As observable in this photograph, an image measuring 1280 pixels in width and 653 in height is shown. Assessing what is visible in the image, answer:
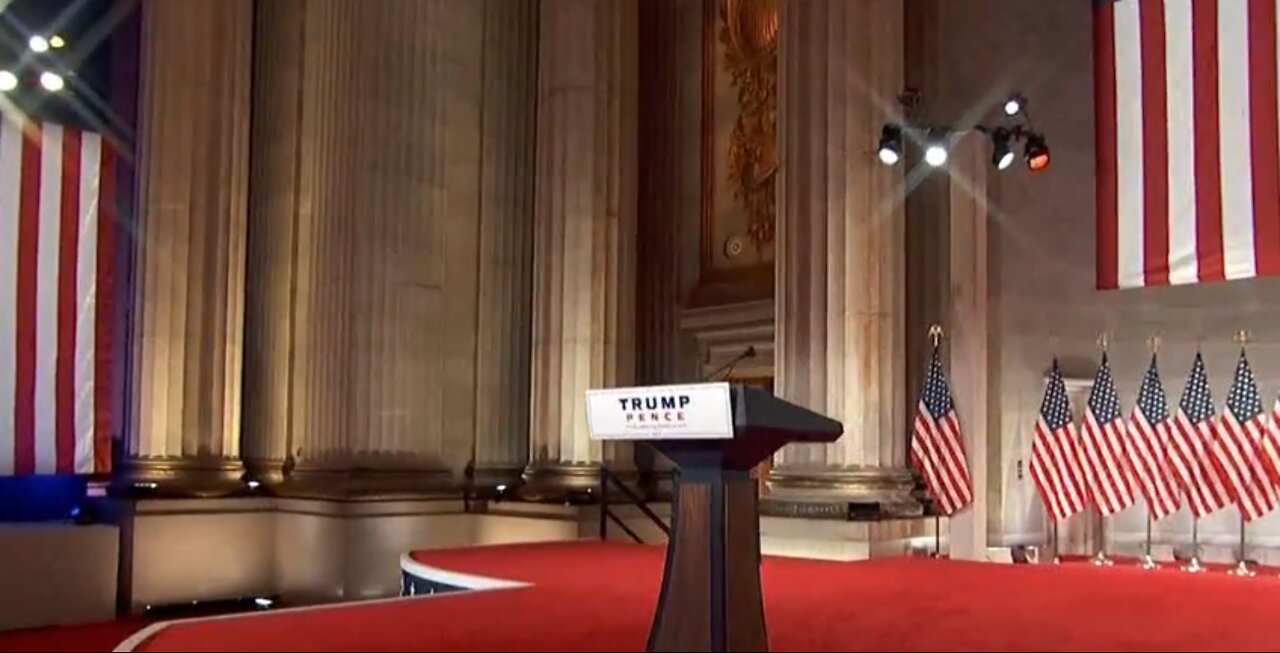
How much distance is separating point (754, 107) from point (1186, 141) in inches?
156

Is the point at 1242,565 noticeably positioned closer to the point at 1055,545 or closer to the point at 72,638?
the point at 1055,545

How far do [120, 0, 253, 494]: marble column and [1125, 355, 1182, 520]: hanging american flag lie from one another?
293 inches

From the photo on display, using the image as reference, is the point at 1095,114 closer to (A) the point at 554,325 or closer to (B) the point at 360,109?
(A) the point at 554,325

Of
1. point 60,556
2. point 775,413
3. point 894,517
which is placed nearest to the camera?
point 775,413

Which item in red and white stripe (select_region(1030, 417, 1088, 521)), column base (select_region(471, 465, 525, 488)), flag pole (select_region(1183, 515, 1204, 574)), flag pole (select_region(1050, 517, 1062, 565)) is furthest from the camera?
column base (select_region(471, 465, 525, 488))

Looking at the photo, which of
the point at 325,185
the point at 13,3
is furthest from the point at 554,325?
the point at 13,3

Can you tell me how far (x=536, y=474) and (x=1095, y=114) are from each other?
5.69 meters

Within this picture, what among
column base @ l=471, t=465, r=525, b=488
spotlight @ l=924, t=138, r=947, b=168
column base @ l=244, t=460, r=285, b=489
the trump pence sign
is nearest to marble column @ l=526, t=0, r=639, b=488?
column base @ l=471, t=465, r=525, b=488

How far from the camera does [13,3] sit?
1229 cm

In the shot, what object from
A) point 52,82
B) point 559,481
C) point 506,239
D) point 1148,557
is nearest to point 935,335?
point 1148,557

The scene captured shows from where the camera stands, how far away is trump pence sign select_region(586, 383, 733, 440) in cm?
490

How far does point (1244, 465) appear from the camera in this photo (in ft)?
33.0

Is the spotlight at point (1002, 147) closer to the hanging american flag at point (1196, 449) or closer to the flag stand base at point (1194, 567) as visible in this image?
the hanging american flag at point (1196, 449)

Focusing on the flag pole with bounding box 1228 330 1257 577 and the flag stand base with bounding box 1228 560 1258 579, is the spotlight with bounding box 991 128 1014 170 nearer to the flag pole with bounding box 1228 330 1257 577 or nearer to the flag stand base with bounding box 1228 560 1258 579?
the flag pole with bounding box 1228 330 1257 577
